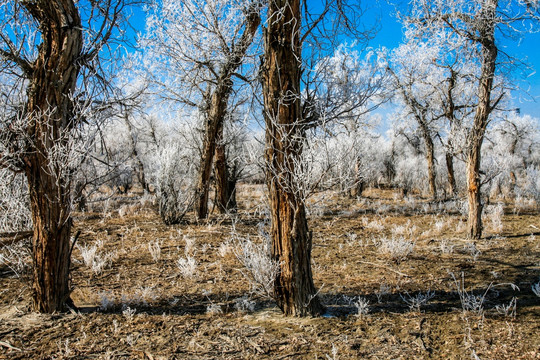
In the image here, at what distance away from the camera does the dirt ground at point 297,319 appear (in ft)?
10.7

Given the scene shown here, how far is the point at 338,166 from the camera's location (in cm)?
332

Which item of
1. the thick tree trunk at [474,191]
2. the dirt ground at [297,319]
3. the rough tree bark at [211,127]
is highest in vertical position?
the rough tree bark at [211,127]

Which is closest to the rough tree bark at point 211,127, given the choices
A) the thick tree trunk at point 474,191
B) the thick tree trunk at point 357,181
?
the thick tree trunk at point 357,181

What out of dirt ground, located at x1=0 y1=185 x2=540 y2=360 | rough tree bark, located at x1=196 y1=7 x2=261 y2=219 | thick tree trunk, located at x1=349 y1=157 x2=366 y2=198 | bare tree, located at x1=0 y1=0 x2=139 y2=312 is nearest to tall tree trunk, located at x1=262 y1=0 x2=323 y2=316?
dirt ground, located at x1=0 y1=185 x2=540 y2=360

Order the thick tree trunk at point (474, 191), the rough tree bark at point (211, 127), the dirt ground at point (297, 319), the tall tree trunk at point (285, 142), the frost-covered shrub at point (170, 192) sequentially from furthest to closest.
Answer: the frost-covered shrub at point (170, 192) → the rough tree bark at point (211, 127) → the thick tree trunk at point (474, 191) → the tall tree trunk at point (285, 142) → the dirt ground at point (297, 319)

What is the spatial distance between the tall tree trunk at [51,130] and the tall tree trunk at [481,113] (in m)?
7.07

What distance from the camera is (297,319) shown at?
375cm

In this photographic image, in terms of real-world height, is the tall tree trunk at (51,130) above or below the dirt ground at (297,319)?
above

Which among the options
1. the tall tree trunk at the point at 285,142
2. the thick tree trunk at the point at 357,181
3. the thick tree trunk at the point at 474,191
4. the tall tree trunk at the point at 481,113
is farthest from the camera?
the thick tree trunk at the point at 474,191

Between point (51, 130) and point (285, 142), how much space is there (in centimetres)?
234

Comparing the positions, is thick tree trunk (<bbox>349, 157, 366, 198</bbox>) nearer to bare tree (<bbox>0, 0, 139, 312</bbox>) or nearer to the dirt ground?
the dirt ground

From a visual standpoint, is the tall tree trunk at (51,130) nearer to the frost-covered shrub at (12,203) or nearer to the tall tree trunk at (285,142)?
the frost-covered shrub at (12,203)

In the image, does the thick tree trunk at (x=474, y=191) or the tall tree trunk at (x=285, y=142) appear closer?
the tall tree trunk at (x=285, y=142)

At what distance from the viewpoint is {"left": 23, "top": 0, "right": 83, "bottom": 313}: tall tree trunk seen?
3637 mm
